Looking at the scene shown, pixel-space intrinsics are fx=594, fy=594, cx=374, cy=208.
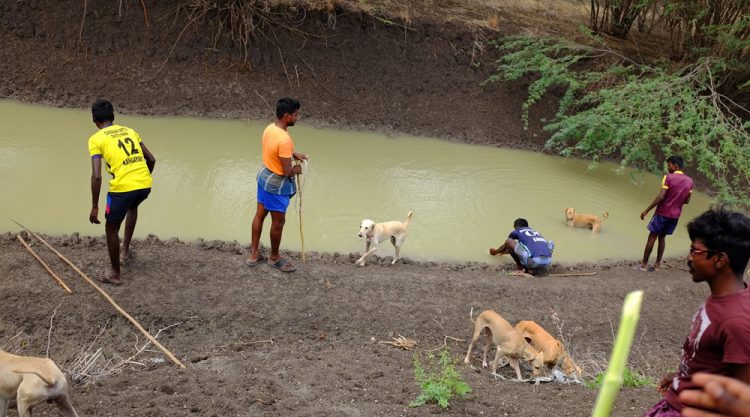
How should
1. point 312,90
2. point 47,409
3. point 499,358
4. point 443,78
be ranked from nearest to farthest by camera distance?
1. point 47,409
2. point 499,358
3. point 312,90
4. point 443,78

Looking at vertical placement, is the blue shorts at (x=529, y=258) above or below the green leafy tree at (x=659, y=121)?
below

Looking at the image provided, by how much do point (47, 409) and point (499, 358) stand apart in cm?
368

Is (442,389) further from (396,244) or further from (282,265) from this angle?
(396,244)

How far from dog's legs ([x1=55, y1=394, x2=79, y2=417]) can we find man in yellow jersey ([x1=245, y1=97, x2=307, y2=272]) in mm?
2907

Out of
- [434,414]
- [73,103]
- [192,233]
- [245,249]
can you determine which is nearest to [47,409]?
[434,414]

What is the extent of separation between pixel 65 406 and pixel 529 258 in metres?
5.65

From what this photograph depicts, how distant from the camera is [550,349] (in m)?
5.40

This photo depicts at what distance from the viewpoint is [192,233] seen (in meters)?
8.04

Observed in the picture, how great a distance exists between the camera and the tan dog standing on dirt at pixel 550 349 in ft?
17.7

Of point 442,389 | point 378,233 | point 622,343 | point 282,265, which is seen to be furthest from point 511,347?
point 622,343

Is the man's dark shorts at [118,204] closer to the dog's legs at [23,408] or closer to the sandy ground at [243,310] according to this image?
the sandy ground at [243,310]

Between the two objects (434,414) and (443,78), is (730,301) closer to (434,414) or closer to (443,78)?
(434,414)

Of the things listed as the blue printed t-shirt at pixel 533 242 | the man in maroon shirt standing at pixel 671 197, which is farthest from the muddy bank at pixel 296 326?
the man in maroon shirt standing at pixel 671 197

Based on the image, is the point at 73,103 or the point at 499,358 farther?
the point at 73,103
